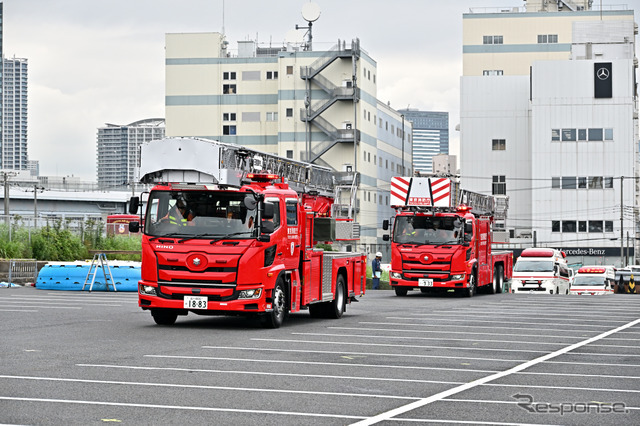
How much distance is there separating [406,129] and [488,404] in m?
120

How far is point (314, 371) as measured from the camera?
1241 cm

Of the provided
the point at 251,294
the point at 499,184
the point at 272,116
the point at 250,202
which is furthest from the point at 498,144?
the point at 251,294

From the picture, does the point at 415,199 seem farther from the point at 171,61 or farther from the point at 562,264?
the point at 171,61

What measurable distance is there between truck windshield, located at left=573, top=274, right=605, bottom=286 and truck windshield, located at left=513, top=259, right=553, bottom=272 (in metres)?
8.82

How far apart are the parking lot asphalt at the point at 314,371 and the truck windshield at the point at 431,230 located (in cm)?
1201

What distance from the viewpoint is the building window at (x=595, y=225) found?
3634 inches

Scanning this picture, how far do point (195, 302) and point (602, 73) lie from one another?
7923 centimetres

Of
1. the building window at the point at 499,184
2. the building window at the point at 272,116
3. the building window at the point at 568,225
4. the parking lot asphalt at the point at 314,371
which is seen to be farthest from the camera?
the building window at the point at 272,116

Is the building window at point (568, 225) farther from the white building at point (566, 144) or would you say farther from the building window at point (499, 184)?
the building window at point (499, 184)

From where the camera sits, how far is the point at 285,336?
17375 mm

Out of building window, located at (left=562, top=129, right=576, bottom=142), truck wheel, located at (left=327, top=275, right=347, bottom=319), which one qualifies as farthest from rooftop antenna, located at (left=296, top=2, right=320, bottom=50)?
truck wheel, located at (left=327, top=275, right=347, bottom=319)

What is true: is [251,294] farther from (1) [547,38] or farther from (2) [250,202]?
(1) [547,38]

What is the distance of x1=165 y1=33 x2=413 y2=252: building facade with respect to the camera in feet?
328

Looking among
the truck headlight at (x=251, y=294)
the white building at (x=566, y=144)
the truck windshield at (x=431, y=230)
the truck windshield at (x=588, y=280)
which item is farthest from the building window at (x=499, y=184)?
the truck headlight at (x=251, y=294)
